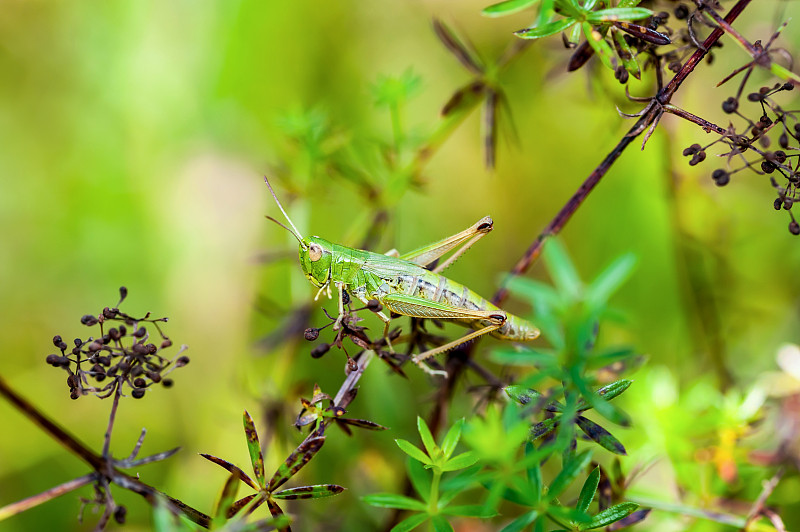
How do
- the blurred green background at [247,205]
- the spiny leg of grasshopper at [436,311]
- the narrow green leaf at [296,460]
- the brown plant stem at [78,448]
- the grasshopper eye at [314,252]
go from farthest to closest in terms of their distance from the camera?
1. the blurred green background at [247,205]
2. the grasshopper eye at [314,252]
3. the spiny leg of grasshopper at [436,311]
4. the narrow green leaf at [296,460]
5. the brown plant stem at [78,448]

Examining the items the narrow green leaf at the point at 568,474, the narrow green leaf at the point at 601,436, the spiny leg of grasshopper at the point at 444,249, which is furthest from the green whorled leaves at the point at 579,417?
the spiny leg of grasshopper at the point at 444,249

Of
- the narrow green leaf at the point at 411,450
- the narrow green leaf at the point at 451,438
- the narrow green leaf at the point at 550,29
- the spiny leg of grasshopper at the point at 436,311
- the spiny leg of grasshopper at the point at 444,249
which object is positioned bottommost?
the narrow green leaf at the point at 411,450

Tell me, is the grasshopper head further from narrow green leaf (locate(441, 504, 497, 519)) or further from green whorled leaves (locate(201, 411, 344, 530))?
narrow green leaf (locate(441, 504, 497, 519))

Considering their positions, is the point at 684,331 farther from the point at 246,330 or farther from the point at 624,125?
the point at 246,330

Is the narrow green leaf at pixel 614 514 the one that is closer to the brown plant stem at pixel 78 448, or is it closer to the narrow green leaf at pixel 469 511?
the narrow green leaf at pixel 469 511

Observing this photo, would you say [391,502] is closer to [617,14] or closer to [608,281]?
[608,281]

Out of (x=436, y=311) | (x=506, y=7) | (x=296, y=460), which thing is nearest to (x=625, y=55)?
(x=506, y=7)

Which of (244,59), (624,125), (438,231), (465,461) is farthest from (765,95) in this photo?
(244,59)
